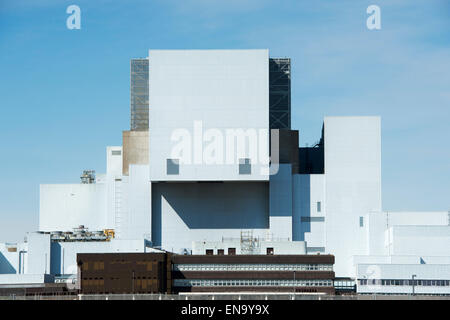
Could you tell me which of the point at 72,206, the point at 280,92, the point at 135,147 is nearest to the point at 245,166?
the point at 280,92

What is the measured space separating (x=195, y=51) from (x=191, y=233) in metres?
27.8

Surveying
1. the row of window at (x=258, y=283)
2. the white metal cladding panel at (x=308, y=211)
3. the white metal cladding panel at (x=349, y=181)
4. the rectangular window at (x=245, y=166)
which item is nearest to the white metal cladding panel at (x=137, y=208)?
the row of window at (x=258, y=283)

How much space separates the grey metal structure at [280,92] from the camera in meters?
190

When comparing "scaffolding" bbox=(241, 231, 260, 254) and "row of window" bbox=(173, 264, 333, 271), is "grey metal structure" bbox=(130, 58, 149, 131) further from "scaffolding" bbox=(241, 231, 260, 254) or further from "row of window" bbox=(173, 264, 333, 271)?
"row of window" bbox=(173, 264, 333, 271)

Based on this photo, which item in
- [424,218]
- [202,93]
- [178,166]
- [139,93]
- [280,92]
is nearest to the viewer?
[178,166]

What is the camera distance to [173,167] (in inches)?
7087

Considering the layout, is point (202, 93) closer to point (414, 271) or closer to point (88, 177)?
point (88, 177)

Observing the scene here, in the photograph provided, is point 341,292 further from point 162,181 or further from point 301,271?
point 162,181

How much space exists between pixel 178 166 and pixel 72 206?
74.4 ft

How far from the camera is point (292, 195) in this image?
604 ft

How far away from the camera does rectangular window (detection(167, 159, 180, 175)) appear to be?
7077 inches

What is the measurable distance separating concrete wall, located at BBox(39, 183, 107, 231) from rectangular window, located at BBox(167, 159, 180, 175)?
16.4m

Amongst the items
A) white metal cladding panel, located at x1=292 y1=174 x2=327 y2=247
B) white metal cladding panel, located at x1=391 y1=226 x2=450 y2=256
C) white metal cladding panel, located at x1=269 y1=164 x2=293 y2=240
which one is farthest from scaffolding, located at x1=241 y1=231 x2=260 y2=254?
white metal cladding panel, located at x1=391 y1=226 x2=450 y2=256
